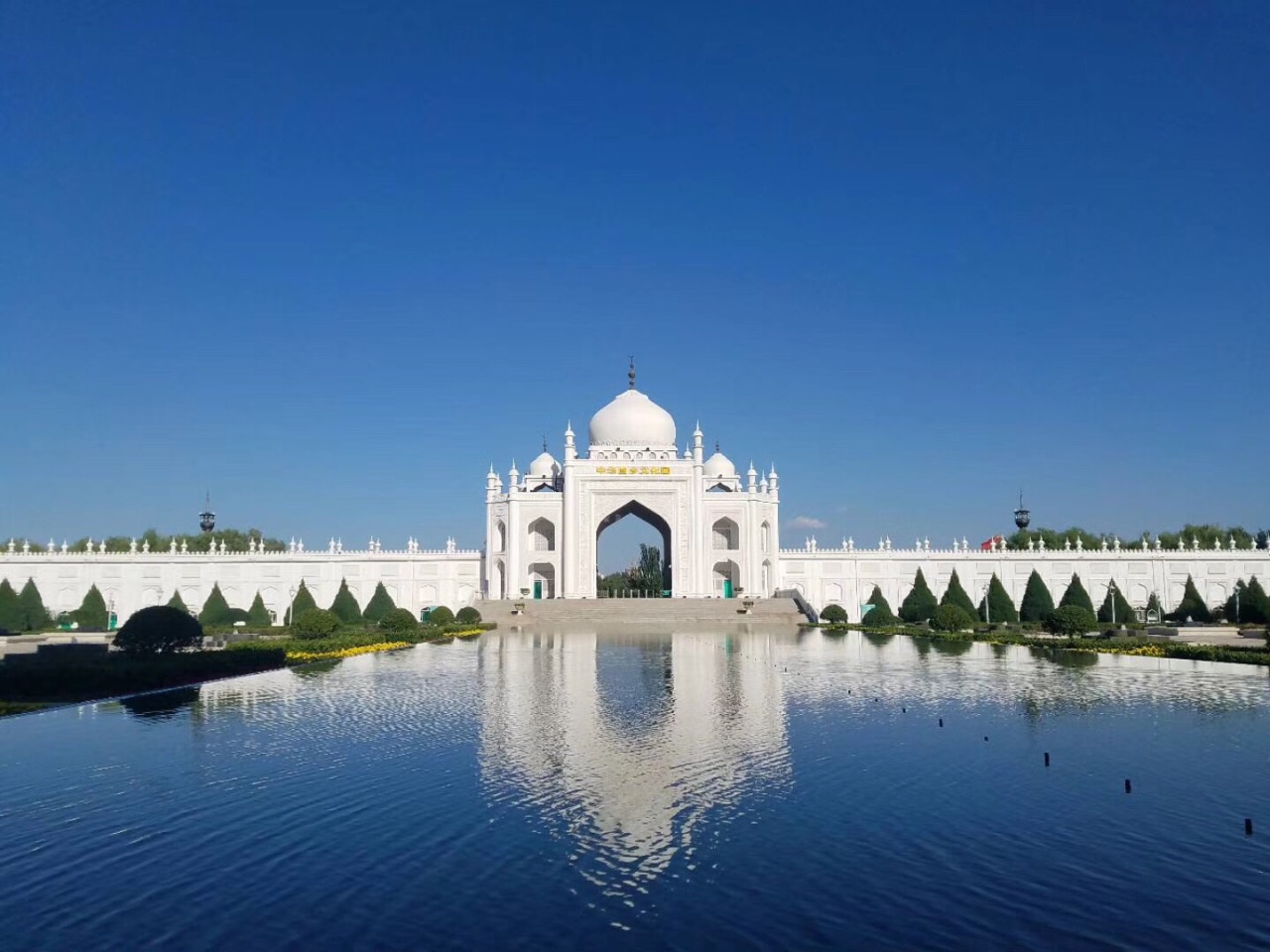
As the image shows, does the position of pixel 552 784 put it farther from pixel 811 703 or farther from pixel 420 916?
pixel 811 703

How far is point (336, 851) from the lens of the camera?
352 inches

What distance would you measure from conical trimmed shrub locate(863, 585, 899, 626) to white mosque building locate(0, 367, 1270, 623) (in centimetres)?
259

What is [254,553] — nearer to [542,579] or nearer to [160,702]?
[542,579]

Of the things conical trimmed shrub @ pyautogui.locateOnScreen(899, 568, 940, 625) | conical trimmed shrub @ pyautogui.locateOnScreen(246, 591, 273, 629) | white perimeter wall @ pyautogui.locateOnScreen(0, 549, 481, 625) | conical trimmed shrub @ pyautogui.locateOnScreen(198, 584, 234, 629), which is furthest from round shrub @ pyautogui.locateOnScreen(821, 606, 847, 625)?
conical trimmed shrub @ pyautogui.locateOnScreen(198, 584, 234, 629)

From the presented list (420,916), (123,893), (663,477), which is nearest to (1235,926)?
(420,916)

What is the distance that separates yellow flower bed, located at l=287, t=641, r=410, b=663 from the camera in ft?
85.1

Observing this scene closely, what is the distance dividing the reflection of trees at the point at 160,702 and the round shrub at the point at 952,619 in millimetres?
25782

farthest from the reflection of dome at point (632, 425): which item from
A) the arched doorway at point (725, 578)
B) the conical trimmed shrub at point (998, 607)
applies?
the conical trimmed shrub at point (998, 607)

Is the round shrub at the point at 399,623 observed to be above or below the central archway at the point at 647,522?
below

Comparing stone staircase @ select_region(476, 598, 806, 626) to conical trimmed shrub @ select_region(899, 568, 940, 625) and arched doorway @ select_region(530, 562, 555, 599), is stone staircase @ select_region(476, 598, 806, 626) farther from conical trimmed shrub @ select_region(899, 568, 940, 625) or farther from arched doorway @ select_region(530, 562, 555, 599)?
arched doorway @ select_region(530, 562, 555, 599)

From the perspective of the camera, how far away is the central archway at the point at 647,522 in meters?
52.9

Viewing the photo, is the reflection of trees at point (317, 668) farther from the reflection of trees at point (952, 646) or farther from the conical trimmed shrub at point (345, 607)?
the conical trimmed shrub at point (345, 607)

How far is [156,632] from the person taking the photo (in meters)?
23.2

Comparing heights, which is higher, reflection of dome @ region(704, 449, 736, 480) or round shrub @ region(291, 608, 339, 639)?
reflection of dome @ region(704, 449, 736, 480)
